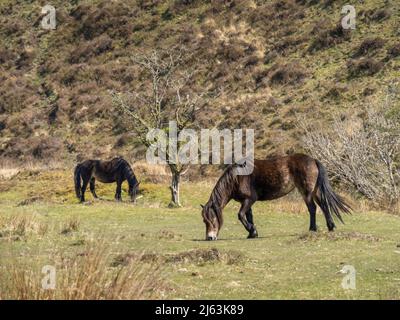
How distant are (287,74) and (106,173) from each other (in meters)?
27.7

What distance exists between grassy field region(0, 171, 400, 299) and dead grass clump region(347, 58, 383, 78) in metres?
27.0

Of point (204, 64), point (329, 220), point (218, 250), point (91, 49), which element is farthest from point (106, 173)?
point (91, 49)

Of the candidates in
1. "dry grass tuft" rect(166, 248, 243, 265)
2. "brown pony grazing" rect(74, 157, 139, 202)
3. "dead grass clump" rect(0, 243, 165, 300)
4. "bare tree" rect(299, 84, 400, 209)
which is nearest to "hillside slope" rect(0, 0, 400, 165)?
"bare tree" rect(299, 84, 400, 209)

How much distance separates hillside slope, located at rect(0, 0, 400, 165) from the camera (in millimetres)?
51344

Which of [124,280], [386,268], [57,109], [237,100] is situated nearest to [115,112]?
[57,109]

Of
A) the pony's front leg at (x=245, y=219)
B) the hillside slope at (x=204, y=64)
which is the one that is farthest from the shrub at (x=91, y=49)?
the pony's front leg at (x=245, y=219)

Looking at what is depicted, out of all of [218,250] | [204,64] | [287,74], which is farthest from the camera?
[204,64]

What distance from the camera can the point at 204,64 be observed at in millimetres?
62125

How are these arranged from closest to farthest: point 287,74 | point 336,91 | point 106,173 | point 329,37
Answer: point 106,173 < point 336,91 < point 287,74 < point 329,37

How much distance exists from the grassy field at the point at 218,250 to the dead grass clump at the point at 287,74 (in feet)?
Answer: 94.6

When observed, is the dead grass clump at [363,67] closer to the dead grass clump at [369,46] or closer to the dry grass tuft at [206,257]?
the dead grass clump at [369,46]

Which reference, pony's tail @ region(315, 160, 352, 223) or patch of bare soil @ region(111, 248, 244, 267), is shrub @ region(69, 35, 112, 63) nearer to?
pony's tail @ region(315, 160, 352, 223)

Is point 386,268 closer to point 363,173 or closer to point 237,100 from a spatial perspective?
point 363,173

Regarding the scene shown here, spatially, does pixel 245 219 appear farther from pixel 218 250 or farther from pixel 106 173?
pixel 106 173
